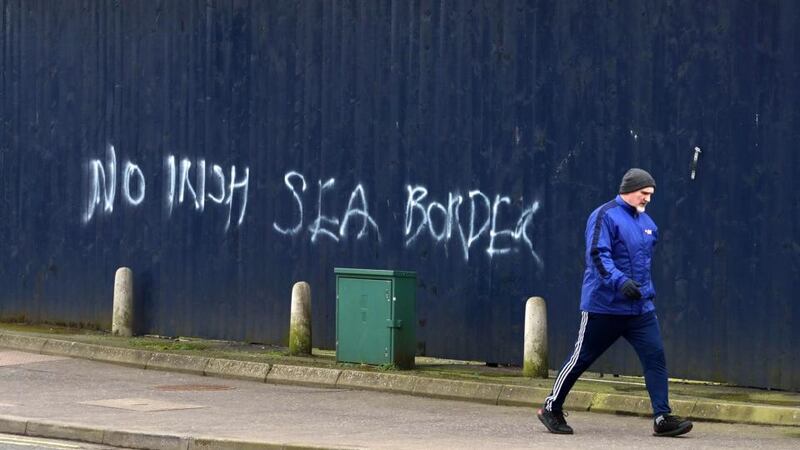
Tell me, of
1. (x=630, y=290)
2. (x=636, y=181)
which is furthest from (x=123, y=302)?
(x=630, y=290)

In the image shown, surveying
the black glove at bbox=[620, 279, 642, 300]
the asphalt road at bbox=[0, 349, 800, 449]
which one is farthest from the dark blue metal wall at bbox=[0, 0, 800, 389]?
the black glove at bbox=[620, 279, 642, 300]

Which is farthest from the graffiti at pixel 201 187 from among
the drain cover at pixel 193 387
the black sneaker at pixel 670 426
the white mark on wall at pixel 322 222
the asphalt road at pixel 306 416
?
the black sneaker at pixel 670 426

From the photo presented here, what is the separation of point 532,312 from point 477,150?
1.96m

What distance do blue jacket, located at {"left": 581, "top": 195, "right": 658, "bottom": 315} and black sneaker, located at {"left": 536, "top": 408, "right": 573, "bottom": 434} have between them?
802 millimetres

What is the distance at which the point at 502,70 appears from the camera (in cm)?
1614

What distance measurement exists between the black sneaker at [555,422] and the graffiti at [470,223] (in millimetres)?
3690

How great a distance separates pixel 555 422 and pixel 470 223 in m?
4.40

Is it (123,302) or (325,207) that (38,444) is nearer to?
(325,207)

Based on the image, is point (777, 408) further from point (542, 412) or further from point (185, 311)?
point (185, 311)

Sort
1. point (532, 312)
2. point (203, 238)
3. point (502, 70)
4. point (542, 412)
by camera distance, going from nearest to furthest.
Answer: point (542, 412) → point (532, 312) → point (502, 70) → point (203, 238)

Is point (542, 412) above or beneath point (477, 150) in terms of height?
beneath

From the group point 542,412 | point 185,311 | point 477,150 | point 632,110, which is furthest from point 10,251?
point 542,412

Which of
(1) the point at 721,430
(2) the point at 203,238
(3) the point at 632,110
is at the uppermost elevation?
(3) the point at 632,110

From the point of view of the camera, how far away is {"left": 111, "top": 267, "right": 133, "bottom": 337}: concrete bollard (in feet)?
63.1
